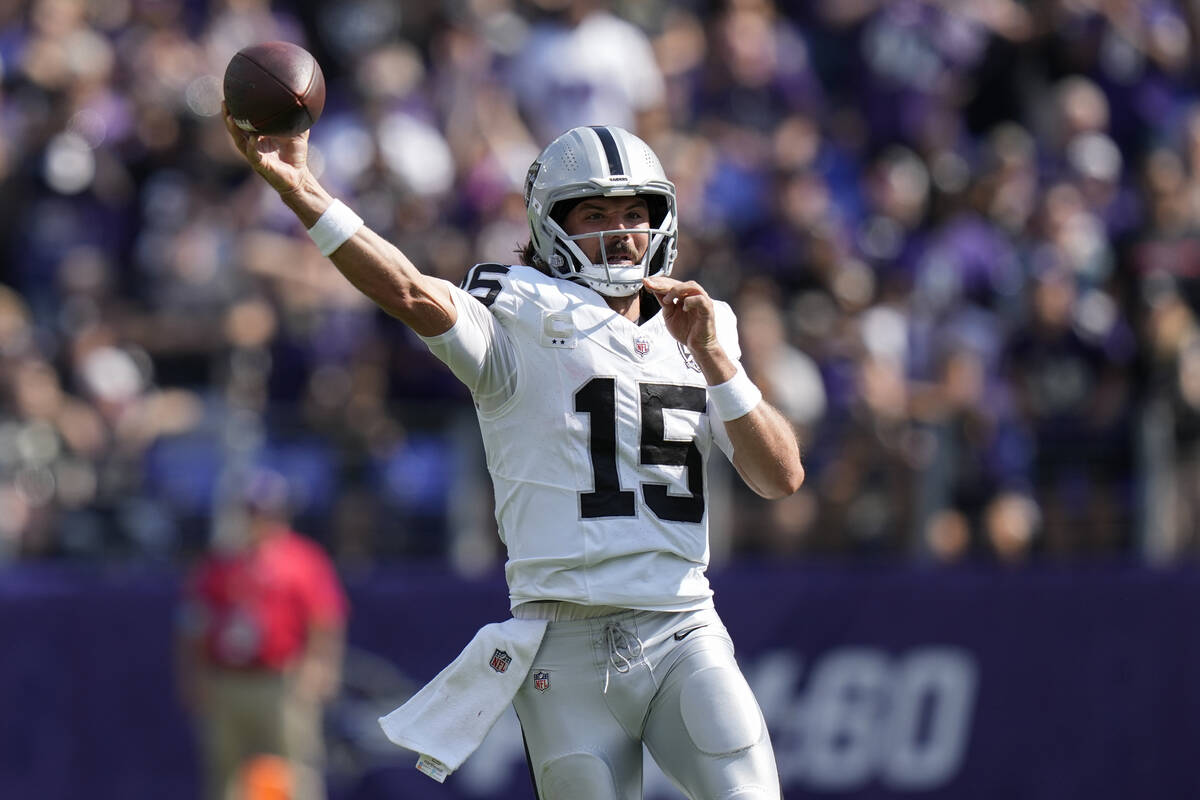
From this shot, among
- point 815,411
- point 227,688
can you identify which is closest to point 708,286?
point 815,411

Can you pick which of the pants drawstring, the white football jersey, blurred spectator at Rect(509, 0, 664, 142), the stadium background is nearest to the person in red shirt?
the stadium background

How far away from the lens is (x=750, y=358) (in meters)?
10.0

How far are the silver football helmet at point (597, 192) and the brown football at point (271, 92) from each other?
71 centimetres

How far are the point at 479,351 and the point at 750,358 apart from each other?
17.0 ft

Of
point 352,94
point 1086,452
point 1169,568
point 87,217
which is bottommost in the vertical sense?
point 1169,568

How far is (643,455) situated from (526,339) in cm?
45

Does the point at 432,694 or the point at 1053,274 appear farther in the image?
the point at 1053,274

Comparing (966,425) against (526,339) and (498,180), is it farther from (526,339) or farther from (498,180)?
(526,339)

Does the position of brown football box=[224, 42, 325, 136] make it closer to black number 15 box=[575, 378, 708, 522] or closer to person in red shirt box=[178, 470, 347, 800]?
black number 15 box=[575, 378, 708, 522]

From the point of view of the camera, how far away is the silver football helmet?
520 centimetres

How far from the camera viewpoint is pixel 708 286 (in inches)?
415

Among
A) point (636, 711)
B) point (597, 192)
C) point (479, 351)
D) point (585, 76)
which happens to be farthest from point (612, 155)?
point (585, 76)

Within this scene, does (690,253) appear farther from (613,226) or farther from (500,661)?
(500,661)

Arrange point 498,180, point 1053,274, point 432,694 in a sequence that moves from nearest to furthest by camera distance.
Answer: point 432,694 < point 1053,274 < point 498,180
